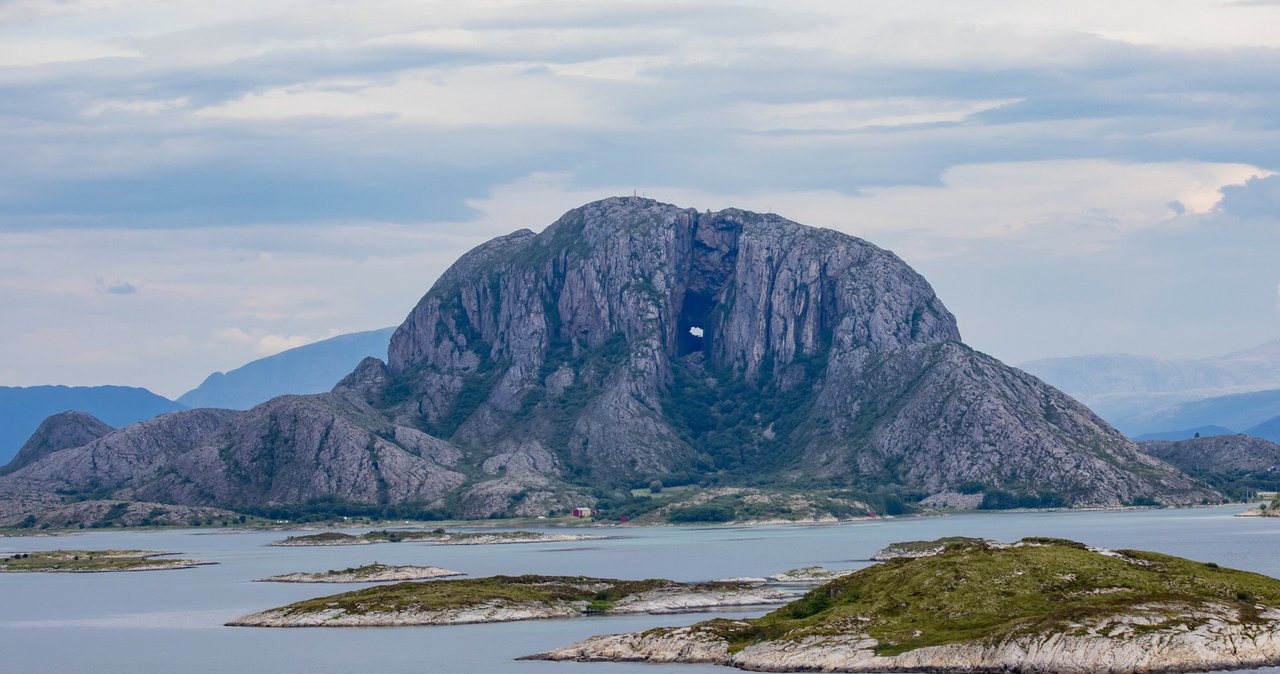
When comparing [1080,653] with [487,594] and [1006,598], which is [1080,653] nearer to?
[1006,598]

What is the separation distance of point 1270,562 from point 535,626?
285 feet

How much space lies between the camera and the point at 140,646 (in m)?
149

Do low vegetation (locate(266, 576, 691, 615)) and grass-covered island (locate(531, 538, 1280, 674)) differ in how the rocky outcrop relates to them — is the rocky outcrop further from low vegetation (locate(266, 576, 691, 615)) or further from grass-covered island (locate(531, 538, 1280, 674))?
low vegetation (locate(266, 576, 691, 615))

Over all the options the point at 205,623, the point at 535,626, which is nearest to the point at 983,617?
the point at 535,626

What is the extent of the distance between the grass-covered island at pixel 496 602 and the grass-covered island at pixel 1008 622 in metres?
31.6

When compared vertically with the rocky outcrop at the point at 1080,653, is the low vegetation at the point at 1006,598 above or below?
above

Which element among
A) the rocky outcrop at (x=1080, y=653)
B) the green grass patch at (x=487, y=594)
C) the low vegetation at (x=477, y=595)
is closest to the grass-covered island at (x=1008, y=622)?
the rocky outcrop at (x=1080, y=653)

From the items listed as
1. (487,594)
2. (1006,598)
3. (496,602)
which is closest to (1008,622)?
(1006,598)

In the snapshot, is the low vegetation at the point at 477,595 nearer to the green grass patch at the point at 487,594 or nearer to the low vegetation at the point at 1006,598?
the green grass patch at the point at 487,594

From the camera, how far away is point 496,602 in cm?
16250

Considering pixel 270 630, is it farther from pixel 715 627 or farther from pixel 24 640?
pixel 715 627

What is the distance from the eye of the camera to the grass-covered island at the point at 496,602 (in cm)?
15838

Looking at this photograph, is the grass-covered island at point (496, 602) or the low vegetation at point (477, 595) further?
the low vegetation at point (477, 595)

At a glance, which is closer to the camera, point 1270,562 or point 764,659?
point 764,659
